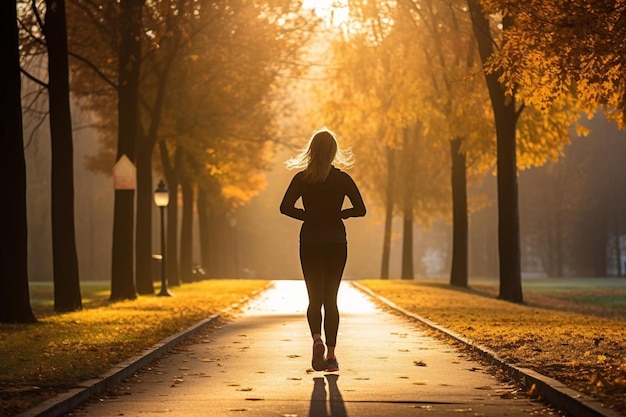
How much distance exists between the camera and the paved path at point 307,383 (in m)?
9.73

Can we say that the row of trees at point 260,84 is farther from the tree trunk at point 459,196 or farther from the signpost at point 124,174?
the signpost at point 124,174

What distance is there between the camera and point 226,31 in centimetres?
3064

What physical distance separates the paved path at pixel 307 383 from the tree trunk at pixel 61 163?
19.8 feet

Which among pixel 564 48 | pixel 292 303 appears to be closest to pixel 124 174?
pixel 292 303

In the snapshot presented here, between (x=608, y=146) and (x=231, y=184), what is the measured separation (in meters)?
34.2

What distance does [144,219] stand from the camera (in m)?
32.7

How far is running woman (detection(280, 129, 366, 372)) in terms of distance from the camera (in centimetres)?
1169

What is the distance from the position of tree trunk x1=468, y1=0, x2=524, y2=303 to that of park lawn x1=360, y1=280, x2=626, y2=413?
2209mm

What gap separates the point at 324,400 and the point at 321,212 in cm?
219

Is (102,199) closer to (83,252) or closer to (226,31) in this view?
(83,252)

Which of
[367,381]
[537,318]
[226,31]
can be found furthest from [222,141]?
[367,381]

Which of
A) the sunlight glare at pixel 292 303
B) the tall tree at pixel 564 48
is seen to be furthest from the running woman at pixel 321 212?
the sunlight glare at pixel 292 303

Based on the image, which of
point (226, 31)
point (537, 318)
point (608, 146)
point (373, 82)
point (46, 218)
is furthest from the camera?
point (46, 218)

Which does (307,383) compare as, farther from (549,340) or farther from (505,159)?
(505,159)
